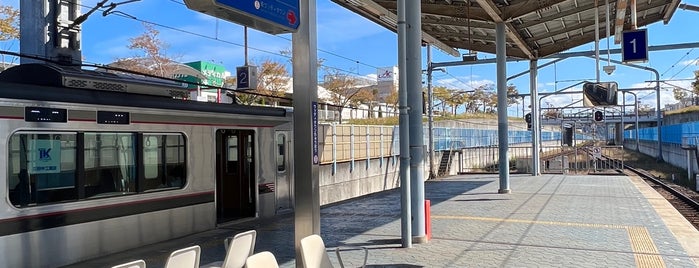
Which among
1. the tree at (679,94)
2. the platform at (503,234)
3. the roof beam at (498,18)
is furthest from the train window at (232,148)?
the tree at (679,94)

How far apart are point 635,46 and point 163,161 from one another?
35.0 feet

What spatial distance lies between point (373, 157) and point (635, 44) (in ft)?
34.6

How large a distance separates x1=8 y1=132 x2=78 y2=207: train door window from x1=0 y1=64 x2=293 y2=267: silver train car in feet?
0.04

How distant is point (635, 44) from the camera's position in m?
12.4

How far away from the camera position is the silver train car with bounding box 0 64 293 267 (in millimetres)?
6004

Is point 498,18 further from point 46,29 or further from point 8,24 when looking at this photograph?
point 8,24

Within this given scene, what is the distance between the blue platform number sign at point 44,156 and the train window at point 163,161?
1.41 metres

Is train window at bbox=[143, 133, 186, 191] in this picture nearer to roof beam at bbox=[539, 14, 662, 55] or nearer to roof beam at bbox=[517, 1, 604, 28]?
roof beam at bbox=[517, 1, 604, 28]

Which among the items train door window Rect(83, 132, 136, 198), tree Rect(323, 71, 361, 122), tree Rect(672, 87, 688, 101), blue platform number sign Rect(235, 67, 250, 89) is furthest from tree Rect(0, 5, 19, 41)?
tree Rect(672, 87, 688, 101)

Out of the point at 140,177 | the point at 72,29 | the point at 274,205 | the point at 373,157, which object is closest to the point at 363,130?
the point at 373,157

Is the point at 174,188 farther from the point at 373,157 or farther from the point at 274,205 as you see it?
the point at 373,157

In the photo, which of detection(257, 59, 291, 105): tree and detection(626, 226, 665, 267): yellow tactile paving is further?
detection(257, 59, 291, 105): tree

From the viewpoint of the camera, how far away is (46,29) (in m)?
10.4

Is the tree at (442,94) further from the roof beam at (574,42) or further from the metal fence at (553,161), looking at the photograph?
the roof beam at (574,42)
